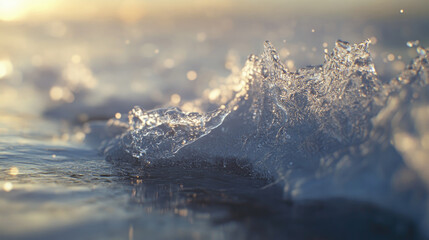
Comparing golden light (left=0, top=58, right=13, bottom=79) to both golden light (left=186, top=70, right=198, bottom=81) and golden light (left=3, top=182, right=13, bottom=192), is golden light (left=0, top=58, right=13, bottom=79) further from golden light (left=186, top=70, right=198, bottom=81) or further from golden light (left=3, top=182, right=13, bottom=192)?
golden light (left=3, top=182, right=13, bottom=192)

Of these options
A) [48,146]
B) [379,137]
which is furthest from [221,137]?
[48,146]

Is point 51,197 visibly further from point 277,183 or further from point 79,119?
point 79,119

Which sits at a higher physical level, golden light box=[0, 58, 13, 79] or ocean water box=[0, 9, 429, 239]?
golden light box=[0, 58, 13, 79]

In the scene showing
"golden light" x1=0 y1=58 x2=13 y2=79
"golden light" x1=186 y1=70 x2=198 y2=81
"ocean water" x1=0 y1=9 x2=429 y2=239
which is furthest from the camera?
"golden light" x1=0 y1=58 x2=13 y2=79

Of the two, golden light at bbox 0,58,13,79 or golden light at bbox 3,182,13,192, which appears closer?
golden light at bbox 3,182,13,192

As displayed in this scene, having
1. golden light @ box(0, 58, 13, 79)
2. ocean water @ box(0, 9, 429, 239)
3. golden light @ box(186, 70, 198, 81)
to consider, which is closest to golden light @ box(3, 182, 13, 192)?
ocean water @ box(0, 9, 429, 239)

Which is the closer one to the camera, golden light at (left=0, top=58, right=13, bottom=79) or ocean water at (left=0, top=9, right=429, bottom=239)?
ocean water at (left=0, top=9, right=429, bottom=239)

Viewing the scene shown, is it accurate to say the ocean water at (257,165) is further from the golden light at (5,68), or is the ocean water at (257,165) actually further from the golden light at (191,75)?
the golden light at (5,68)

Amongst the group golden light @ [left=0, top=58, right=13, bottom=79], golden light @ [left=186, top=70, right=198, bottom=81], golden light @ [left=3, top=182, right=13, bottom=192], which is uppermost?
golden light @ [left=0, top=58, right=13, bottom=79]

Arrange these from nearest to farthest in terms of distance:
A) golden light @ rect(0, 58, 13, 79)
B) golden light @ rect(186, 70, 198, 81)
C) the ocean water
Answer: the ocean water
golden light @ rect(186, 70, 198, 81)
golden light @ rect(0, 58, 13, 79)

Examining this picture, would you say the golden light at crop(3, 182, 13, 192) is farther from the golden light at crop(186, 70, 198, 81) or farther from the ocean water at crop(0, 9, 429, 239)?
the golden light at crop(186, 70, 198, 81)

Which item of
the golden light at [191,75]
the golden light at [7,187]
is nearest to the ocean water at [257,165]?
the golden light at [7,187]
